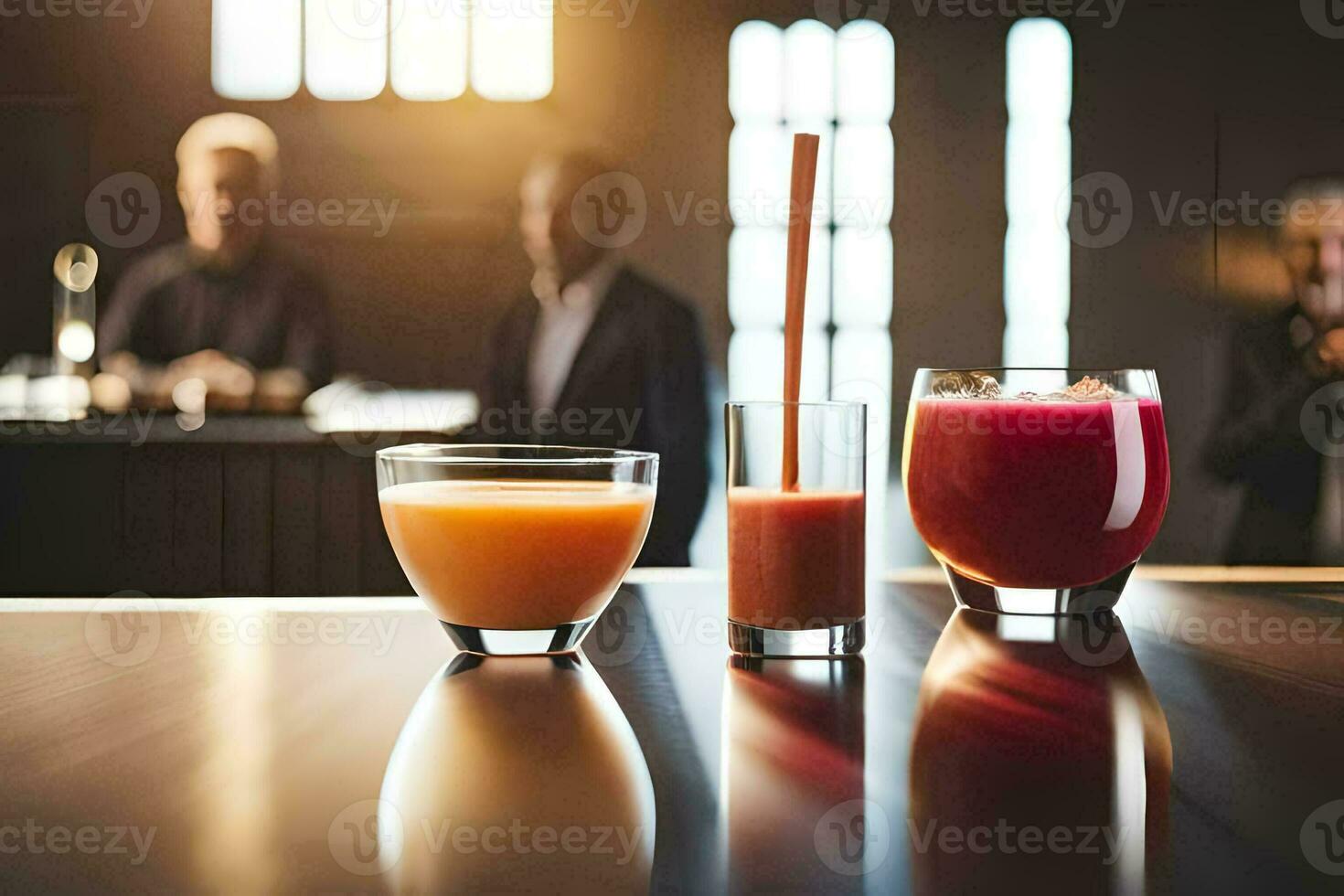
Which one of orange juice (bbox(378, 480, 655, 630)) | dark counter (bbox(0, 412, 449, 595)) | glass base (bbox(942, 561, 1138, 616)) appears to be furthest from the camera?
dark counter (bbox(0, 412, 449, 595))

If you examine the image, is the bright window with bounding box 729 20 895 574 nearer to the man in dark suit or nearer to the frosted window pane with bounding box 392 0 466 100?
the man in dark suit

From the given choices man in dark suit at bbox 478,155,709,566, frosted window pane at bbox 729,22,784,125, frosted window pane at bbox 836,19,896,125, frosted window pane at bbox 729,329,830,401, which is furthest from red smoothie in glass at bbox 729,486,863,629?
frosted window pane at bbox 836,19,896,125

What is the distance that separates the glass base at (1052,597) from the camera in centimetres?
62

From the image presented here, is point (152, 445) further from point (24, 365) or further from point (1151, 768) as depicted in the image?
point (1151, 768)

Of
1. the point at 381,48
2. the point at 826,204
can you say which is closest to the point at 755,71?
the point at 826,204

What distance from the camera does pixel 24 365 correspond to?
444cm

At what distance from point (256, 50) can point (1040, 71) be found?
320cm

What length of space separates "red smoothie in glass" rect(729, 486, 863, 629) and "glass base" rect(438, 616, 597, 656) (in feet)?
0.26

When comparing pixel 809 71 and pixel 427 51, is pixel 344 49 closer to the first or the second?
pixel 427 51

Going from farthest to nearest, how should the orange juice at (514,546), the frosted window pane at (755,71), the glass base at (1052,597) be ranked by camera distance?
the frosted window pane at (755,71)
the glass base at (1052,597)
the orange juice at (514,546)

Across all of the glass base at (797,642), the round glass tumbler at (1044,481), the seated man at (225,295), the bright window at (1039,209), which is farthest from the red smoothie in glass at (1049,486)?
the bright window at (1039,209)

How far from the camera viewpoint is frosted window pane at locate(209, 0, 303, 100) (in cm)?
457

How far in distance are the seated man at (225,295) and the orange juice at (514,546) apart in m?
3.67

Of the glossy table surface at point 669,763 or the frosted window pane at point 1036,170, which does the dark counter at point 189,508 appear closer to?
the frosted window pane at point 1036,170
